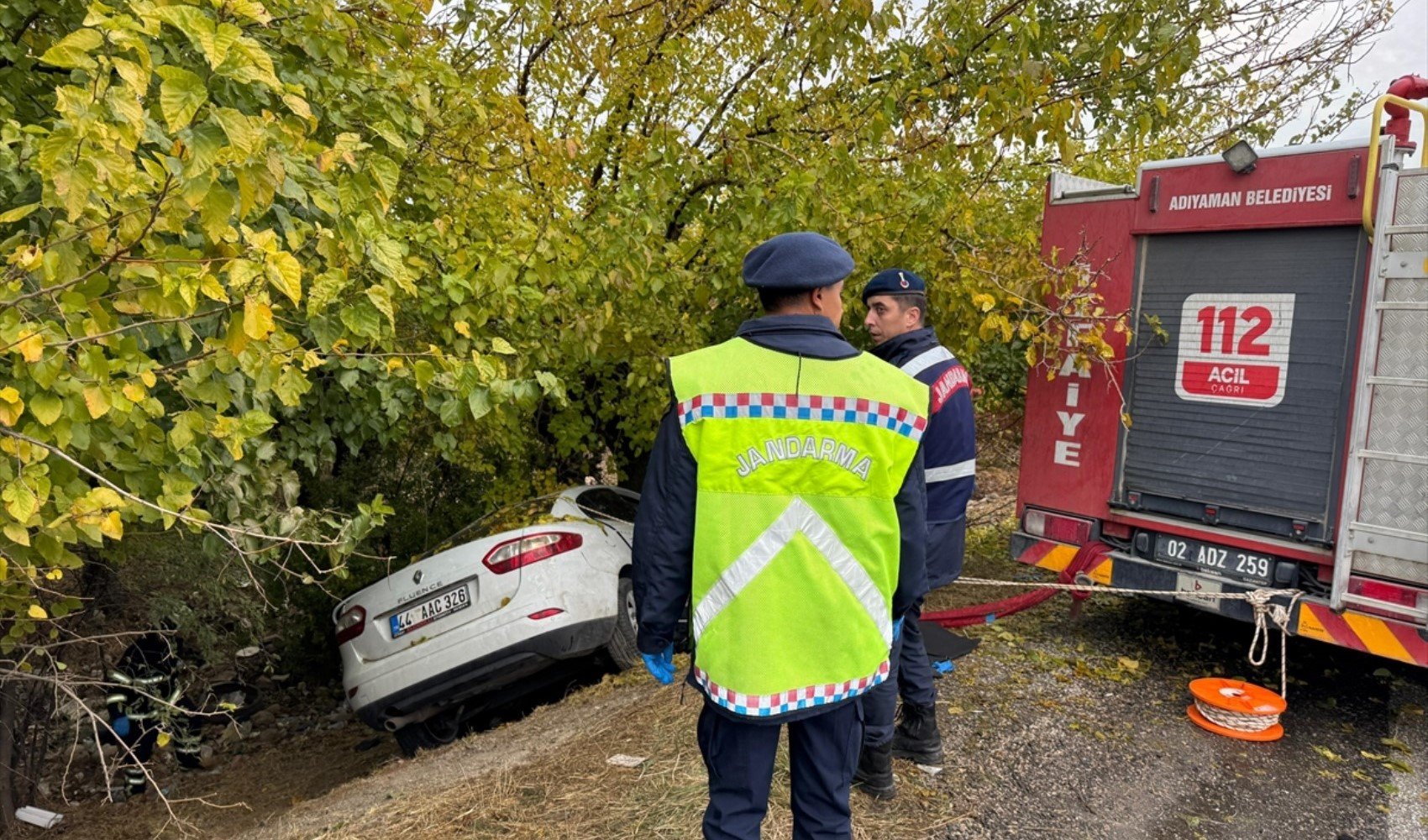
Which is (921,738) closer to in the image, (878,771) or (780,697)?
(878,771)

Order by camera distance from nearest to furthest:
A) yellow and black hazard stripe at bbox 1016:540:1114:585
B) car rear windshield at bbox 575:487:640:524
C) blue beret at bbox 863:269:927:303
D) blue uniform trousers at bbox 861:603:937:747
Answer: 1. blue uniform trousers at bbox 861:603:937:747
2. blue beret at bbox 863:269:927:303
3. yellow and black hazard stripe at bbox 1016:540:1114:585
4. car rear windshield at bbox 575:487:640:524

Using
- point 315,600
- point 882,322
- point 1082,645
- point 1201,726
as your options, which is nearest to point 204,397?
point 882,322

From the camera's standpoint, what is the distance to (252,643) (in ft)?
27.3

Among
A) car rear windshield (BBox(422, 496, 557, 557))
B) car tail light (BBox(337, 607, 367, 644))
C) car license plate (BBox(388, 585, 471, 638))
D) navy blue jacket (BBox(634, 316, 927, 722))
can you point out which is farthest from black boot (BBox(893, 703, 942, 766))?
car tail light (BBox(337, 607, 367, 644))

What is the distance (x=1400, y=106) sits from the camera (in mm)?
4570

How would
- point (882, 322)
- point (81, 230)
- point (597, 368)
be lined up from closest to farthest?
point (81, 230), point (882, 322), point (597, 368)

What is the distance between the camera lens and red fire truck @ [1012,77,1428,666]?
4371mm

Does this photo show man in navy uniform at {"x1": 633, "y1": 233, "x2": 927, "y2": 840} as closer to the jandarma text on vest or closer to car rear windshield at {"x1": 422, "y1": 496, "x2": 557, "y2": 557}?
the jandarma text on vest

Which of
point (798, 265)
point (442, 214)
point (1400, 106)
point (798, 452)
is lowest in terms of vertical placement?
point (798, 452)

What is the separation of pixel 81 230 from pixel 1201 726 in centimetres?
488

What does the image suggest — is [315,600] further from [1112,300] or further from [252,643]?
[1112,300]

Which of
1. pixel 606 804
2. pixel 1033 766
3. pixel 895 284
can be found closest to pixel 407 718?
pixel 606 804

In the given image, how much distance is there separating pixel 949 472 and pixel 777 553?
1446 millimetres

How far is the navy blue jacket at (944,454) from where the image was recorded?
3.67 metres
